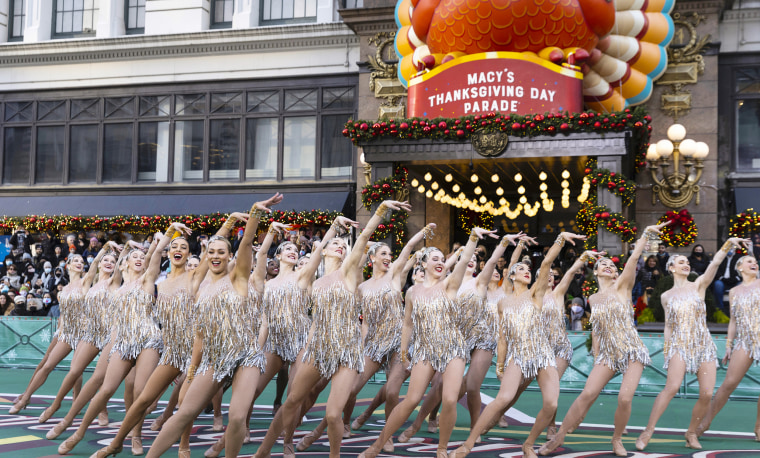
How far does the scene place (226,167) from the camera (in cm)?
2356

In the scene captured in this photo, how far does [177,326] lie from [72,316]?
144 inches

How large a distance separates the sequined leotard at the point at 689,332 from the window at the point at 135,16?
1981 centimetres

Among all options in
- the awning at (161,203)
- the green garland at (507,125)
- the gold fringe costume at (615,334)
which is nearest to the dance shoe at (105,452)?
the gold fringe costume at (615,334)

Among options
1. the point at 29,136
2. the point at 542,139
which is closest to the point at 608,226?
the point at 542,139

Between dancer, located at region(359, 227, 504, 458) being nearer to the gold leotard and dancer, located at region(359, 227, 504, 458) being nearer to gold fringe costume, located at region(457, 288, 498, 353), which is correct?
gold fringe costume, located at region(457, 288, 498, 353)

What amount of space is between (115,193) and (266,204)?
18528mm

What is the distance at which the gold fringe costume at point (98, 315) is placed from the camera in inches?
382

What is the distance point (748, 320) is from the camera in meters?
9.52

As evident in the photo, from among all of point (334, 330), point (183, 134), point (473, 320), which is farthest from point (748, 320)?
point (183, 134)

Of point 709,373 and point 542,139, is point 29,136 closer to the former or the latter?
point 542,139

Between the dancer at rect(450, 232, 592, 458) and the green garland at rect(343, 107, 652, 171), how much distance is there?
7724 millimetres

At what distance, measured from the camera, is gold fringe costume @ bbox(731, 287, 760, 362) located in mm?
9383

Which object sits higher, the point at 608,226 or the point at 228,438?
the point at 608,226

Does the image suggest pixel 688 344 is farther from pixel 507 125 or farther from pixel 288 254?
pixel 507 125
